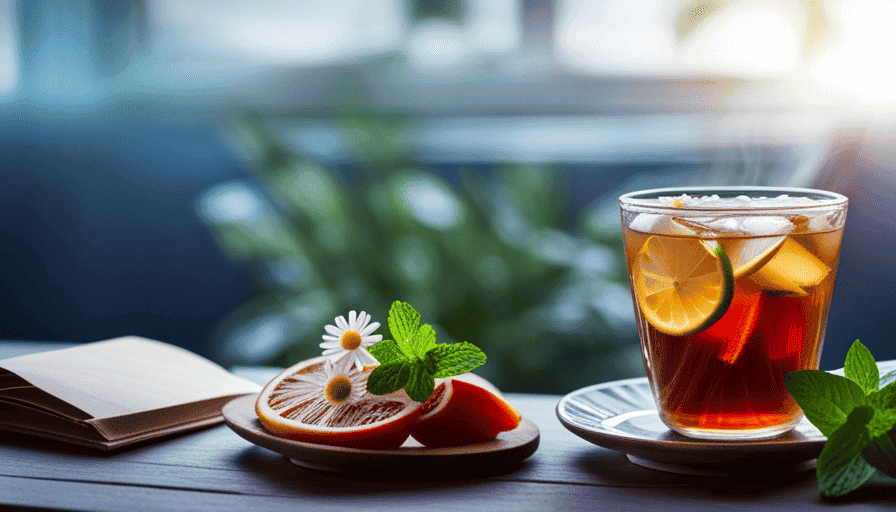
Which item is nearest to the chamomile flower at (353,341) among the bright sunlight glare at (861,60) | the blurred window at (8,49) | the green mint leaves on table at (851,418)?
the green mint leaves on table at (851,418)

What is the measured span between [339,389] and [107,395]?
243 mm

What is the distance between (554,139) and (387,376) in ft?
6.30

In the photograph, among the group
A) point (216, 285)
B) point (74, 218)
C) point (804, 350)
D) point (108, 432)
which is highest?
point (804, 350)

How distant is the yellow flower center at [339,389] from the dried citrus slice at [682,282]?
0.91 feet

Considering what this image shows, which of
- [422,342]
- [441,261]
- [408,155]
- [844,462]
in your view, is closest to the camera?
[844,462]

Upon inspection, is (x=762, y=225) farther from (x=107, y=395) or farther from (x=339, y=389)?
(x=107, y=395)

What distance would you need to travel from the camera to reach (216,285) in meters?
2.80

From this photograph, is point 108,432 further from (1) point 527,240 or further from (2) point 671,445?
(1) point 527,240

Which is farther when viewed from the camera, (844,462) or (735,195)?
(735,195)

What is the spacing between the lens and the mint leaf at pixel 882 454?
0.59 m

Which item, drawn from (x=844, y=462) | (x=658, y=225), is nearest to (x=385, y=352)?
(x=658, y=225)

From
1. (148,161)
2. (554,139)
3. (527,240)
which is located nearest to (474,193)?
(527,240)

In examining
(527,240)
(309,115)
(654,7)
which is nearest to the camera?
(527,240)

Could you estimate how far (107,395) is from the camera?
771mm
